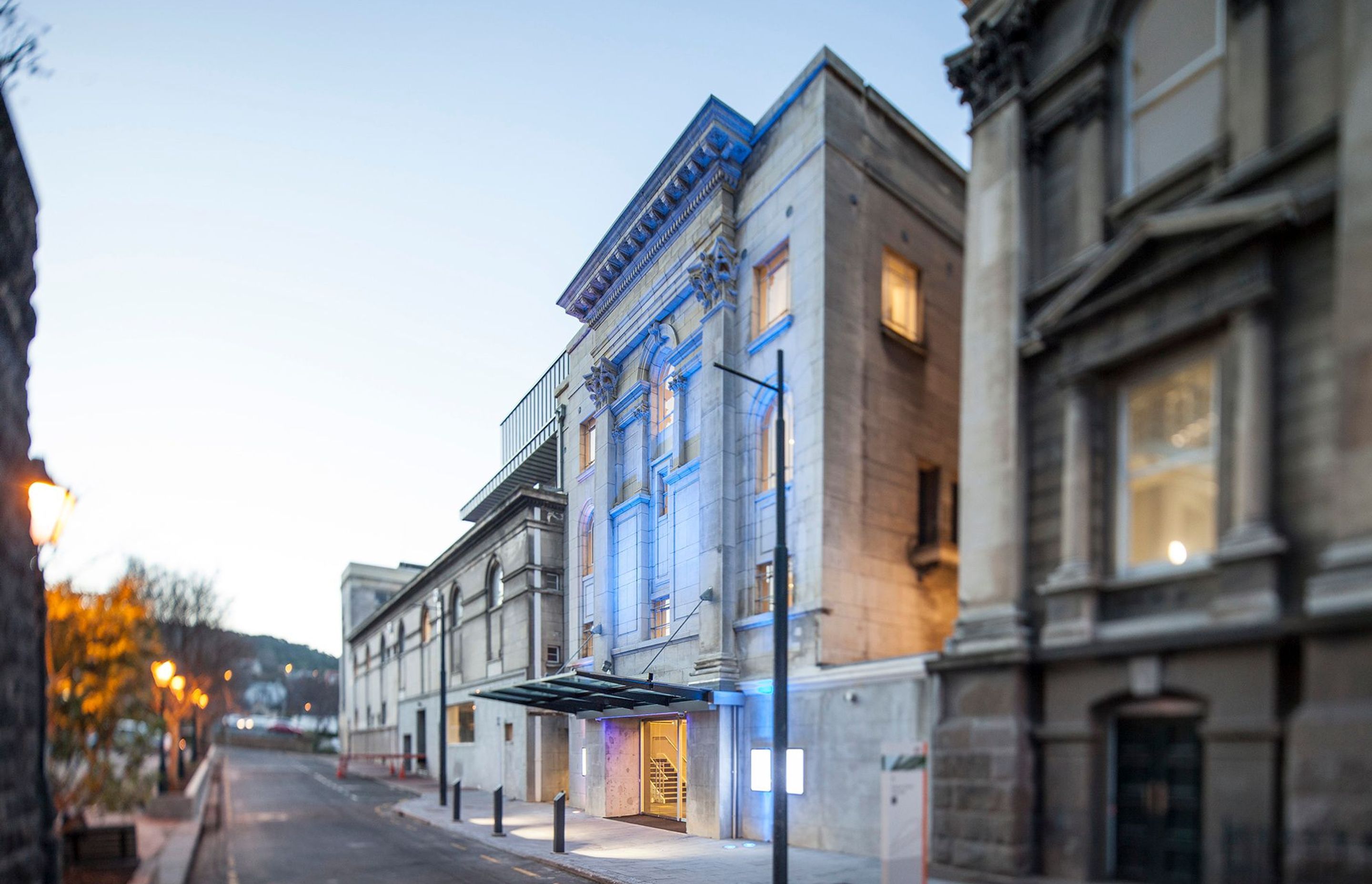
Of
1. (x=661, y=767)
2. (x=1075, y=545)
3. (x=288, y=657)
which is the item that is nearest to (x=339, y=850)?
(x=661, y=767)

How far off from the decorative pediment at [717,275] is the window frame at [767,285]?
0.66 metres

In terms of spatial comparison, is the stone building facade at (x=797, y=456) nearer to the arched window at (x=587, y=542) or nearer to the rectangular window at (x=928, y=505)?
the rectangular window at (x=928, y=505)

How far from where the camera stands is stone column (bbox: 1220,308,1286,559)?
9.03m

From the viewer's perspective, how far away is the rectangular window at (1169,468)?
10.0 m

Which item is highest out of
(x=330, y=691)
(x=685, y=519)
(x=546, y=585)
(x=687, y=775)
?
(x=685, y=519)

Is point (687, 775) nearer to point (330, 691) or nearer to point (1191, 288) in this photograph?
point (1191, 288)

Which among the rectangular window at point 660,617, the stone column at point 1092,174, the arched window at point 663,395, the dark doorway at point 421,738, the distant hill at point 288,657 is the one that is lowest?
the distant hill at point 288,657

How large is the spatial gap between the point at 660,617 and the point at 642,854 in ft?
27.7

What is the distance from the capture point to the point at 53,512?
31.3ft

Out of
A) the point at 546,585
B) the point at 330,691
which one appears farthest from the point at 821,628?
the point at 330,691

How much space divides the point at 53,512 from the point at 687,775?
14959 mm

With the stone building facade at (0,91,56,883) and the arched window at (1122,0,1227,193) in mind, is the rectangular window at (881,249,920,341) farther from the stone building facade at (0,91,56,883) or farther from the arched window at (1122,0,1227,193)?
the stone building facade at (0,91,56,883)

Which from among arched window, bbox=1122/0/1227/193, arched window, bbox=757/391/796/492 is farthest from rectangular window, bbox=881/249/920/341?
arched window, bbox=1122/0/1227/193

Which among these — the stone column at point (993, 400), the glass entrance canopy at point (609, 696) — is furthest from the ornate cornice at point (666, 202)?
the glass entrance canopy at point (609, 696)
